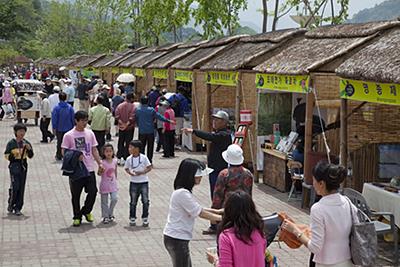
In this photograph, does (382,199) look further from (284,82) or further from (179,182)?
(179,182)

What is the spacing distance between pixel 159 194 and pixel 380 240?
15.6ft

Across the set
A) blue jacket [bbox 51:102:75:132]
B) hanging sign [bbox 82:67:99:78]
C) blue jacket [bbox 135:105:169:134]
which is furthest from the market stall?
hanging sign [bbox 82:67:99:78]

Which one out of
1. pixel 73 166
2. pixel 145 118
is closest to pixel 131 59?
pixel 145 118

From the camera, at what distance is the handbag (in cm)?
498

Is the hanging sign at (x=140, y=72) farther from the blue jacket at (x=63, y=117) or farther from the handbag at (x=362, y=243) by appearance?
the handbag at (x=362, y=243)

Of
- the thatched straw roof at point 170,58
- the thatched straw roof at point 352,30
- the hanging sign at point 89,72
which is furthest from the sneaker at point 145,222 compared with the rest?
the hanging sign at point 89,72

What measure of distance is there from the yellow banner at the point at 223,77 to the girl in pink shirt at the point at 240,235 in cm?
1033

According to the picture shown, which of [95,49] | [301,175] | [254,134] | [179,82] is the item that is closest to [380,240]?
[301,175]

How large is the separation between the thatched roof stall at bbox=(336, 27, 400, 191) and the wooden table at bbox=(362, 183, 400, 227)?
987 mm

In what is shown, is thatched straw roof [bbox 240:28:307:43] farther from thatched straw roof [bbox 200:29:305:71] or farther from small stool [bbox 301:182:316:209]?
small stool [bbox 301:182:316:209]

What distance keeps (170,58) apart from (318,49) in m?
10.5

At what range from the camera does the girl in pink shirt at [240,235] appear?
4.37 m

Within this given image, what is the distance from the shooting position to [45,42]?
286ft

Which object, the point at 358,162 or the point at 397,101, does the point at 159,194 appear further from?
the point at 397,101
